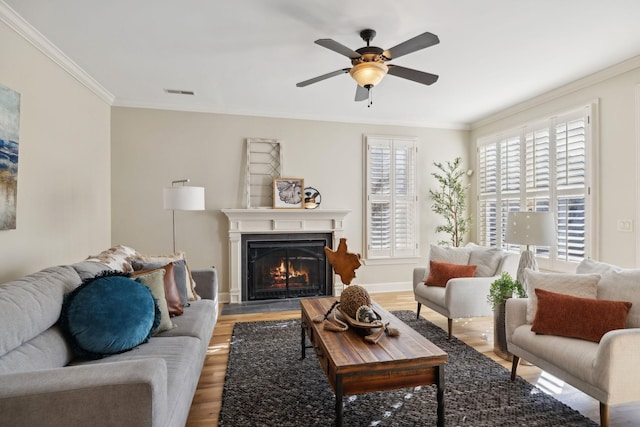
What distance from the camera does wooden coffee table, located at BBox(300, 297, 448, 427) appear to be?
168 cm

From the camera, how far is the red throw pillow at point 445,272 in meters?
3.42

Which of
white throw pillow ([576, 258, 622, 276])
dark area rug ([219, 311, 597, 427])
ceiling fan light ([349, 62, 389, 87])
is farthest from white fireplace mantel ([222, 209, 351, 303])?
white throw pillow ([576, 258, 622, 276])

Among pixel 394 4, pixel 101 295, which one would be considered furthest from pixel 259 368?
pixel 394 4

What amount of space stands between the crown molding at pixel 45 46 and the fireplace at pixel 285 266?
2.47 meters

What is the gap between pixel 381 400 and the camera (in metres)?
2.16

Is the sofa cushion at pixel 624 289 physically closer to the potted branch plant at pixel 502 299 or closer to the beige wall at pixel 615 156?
the potted branch plant at pixel 502 299

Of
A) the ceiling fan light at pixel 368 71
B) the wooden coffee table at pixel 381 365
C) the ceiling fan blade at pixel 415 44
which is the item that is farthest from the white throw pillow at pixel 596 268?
the ceiling fan light at pixel 368 71

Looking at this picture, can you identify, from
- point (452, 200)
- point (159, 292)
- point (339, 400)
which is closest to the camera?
point (339, 400)

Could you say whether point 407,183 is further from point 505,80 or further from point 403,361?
point 403,361

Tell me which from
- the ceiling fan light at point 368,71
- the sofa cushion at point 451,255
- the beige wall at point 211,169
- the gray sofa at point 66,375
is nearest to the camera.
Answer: the gray sofa at point 66,375

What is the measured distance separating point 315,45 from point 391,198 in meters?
2.86

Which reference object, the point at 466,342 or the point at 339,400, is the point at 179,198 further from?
the point at 466,342

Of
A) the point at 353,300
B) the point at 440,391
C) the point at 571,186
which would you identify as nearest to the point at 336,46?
the point at 353,300

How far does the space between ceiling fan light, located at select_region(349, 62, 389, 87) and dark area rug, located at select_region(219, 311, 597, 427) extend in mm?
2333
